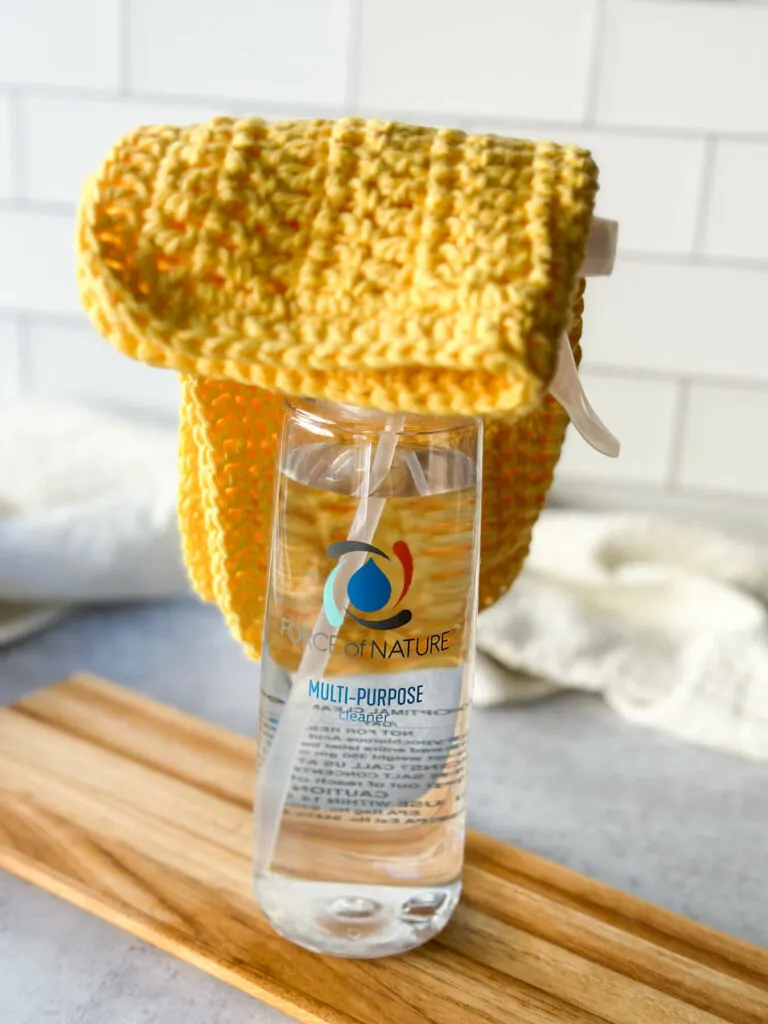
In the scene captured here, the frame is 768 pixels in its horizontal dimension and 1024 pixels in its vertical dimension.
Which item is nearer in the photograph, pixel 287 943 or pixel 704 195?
pixel 287 943

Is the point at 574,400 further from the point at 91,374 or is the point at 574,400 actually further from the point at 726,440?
the point at 91,374

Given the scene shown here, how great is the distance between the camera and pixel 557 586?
64 cm

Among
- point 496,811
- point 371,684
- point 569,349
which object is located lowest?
point 496,811

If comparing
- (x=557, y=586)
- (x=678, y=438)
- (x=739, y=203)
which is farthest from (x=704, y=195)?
(x=557, y=586)

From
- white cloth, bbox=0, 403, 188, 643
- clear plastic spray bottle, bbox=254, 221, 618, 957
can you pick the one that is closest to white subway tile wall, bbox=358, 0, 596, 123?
white cloth, bbox=0, 403, 188, 643

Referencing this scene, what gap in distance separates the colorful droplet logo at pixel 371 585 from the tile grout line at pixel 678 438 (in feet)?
1.51

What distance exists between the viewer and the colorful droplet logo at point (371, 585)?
35 cm

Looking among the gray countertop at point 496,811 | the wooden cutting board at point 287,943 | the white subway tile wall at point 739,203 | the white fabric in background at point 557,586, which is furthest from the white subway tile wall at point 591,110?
the wooden cutting board at point 287,943

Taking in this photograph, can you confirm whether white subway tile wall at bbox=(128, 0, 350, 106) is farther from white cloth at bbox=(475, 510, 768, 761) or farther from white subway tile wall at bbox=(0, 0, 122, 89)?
white cloth at bbox=(475, 510, 768, 761)

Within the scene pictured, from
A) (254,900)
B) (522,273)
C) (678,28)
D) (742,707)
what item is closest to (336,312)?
(522,273)

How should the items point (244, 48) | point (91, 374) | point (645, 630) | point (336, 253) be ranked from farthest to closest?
point (91, 374)
point (244, 48)
point (645, 630)
point (336, 253)

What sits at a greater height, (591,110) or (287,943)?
(591,110)

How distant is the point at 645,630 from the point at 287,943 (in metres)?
0.31

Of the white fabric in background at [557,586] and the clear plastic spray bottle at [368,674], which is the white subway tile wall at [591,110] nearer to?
the white fabric in background at [557,586]
